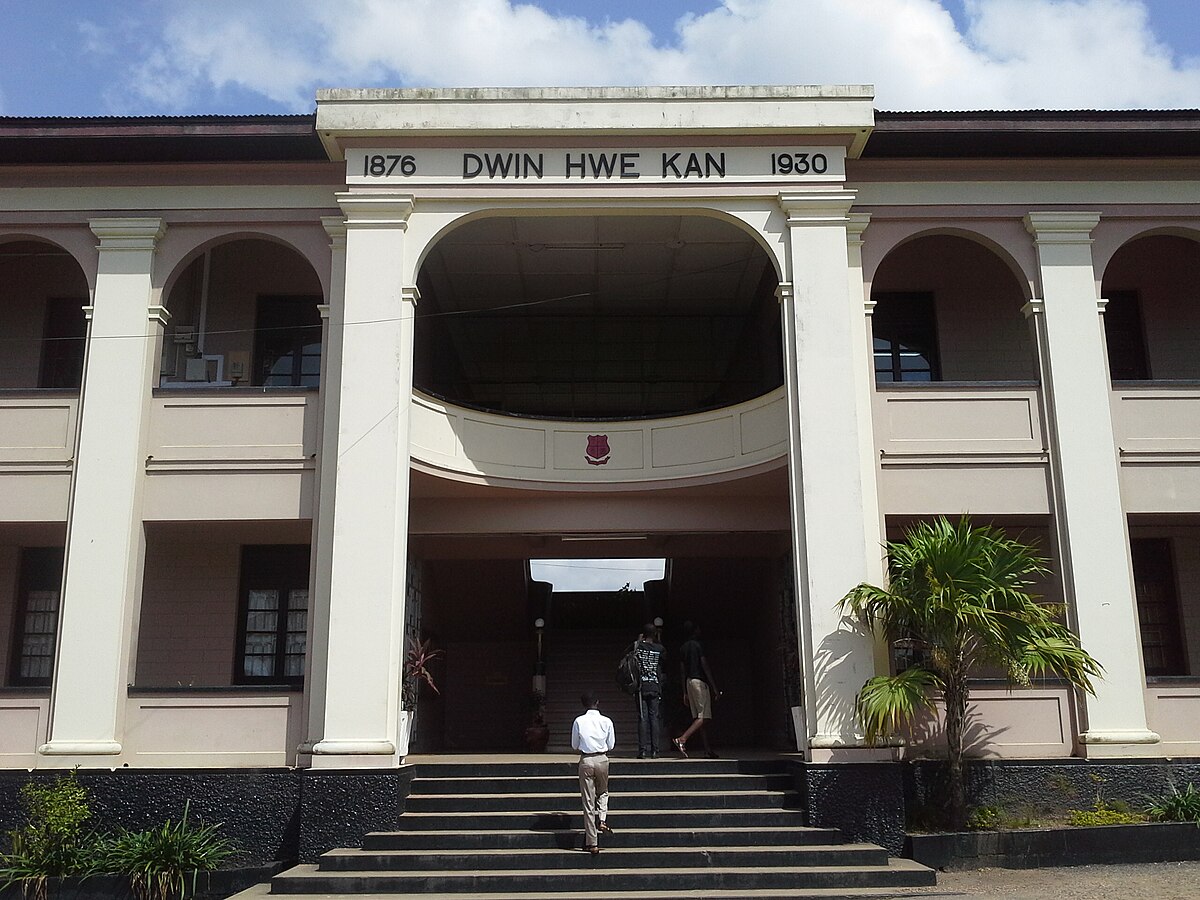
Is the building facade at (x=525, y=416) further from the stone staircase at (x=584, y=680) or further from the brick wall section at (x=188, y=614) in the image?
the stone staircase at (x=584, y=680)

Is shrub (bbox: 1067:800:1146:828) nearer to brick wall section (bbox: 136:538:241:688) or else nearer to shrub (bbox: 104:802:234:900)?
shrub (bbox: 104:802:234:900)

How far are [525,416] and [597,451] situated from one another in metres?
1.08

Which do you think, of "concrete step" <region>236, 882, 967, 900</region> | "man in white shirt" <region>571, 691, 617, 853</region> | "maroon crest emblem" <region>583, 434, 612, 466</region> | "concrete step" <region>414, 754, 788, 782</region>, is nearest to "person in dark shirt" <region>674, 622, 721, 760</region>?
"concrete step" <region>414, 754, 788, 782</region>

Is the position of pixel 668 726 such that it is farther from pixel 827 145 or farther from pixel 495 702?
pixel 827 145

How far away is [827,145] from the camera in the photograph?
1321cm

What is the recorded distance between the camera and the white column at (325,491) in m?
12.2

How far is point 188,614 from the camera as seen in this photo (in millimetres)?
14977

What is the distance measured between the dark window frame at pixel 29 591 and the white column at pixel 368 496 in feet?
15.8

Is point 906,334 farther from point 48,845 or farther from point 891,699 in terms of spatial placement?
point 48,845

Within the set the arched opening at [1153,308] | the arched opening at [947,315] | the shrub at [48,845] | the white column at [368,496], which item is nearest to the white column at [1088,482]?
the arched opening at [947,315]

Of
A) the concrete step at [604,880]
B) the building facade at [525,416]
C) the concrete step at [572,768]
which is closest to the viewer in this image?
the concrete step at [604,880]

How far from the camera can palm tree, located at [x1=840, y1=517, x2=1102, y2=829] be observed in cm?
1102

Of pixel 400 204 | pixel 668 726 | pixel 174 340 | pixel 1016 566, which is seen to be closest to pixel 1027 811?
pixel 1016 566

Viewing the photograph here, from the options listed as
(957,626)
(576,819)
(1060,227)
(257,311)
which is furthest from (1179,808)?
(257,311)
